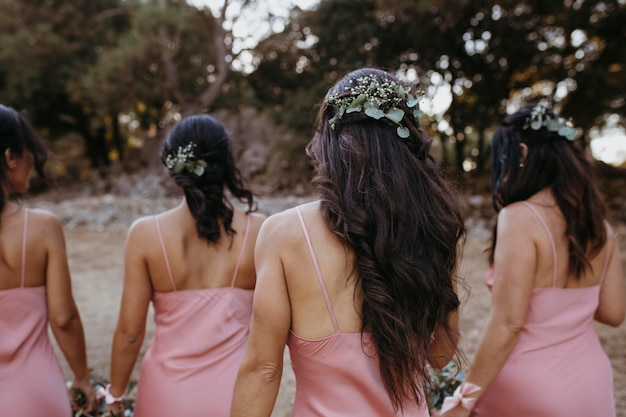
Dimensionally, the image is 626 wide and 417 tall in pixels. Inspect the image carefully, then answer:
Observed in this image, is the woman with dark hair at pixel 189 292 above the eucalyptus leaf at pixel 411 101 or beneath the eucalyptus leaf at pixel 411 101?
beneath

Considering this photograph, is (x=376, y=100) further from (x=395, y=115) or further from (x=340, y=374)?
(x=340, y=374)

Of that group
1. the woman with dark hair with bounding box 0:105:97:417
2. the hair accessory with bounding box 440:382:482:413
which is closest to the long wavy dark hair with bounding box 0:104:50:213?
the woman with dark hair with bounding box 0:105:97:417

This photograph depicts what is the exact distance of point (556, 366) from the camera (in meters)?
1.92

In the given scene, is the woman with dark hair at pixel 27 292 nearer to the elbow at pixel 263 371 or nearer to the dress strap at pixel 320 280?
the elbow at pixel 263 371

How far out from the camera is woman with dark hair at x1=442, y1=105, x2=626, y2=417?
6.20ft

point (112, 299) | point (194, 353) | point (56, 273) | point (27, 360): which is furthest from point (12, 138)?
point (112, 299)

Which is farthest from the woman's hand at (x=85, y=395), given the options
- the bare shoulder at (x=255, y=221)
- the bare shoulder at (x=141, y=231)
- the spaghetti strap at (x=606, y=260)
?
the spaghetti strap at (x=606, y=260)

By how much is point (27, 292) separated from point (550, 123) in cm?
248

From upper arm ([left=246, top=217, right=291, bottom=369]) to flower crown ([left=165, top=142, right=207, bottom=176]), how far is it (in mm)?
909

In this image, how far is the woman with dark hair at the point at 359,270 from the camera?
125 cm

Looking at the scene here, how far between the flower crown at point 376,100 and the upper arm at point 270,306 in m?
0.39

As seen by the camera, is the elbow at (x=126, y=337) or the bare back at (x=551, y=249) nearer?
the bare back at (x=551, y=249)

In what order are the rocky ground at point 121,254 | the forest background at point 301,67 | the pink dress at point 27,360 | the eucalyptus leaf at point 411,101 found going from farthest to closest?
the forest background at point 301,67 < the rocky ground at point 121,254 < the pink dress at point 27,360 < the eucalyptus leaf at point 411,101

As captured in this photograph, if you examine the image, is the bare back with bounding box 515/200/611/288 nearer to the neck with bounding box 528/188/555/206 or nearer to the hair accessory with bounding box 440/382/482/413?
the neck with bounding box 528/188/555/206
